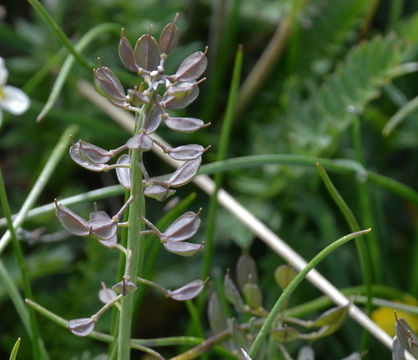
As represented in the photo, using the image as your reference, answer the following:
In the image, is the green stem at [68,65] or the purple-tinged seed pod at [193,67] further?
the green stem at [68,65]

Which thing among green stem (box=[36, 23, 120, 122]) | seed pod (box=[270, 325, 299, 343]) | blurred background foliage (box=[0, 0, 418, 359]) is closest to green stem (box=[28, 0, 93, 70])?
green stem (box=[36, 23, 120, 122])

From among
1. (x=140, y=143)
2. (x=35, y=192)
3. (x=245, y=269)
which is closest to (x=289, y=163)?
(x=245, y=269)

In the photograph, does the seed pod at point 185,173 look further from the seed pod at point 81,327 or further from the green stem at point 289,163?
the green stem at point 289,163

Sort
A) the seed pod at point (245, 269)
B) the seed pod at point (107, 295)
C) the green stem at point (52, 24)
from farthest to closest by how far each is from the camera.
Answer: the green stem at point (52, 24), the seed pod at point (245, 269), the seed pod at point (107, 295)

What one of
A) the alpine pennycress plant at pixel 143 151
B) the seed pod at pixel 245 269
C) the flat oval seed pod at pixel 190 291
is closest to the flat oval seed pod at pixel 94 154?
the alpine pennycress plant at pixel 143 151

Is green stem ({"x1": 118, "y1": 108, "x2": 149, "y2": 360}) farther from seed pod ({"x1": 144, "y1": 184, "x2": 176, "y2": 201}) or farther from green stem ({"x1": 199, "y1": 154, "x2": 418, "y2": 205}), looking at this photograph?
green stem ({"x1": 199, "y1": 154, "x2": 418, "y2": 205})
